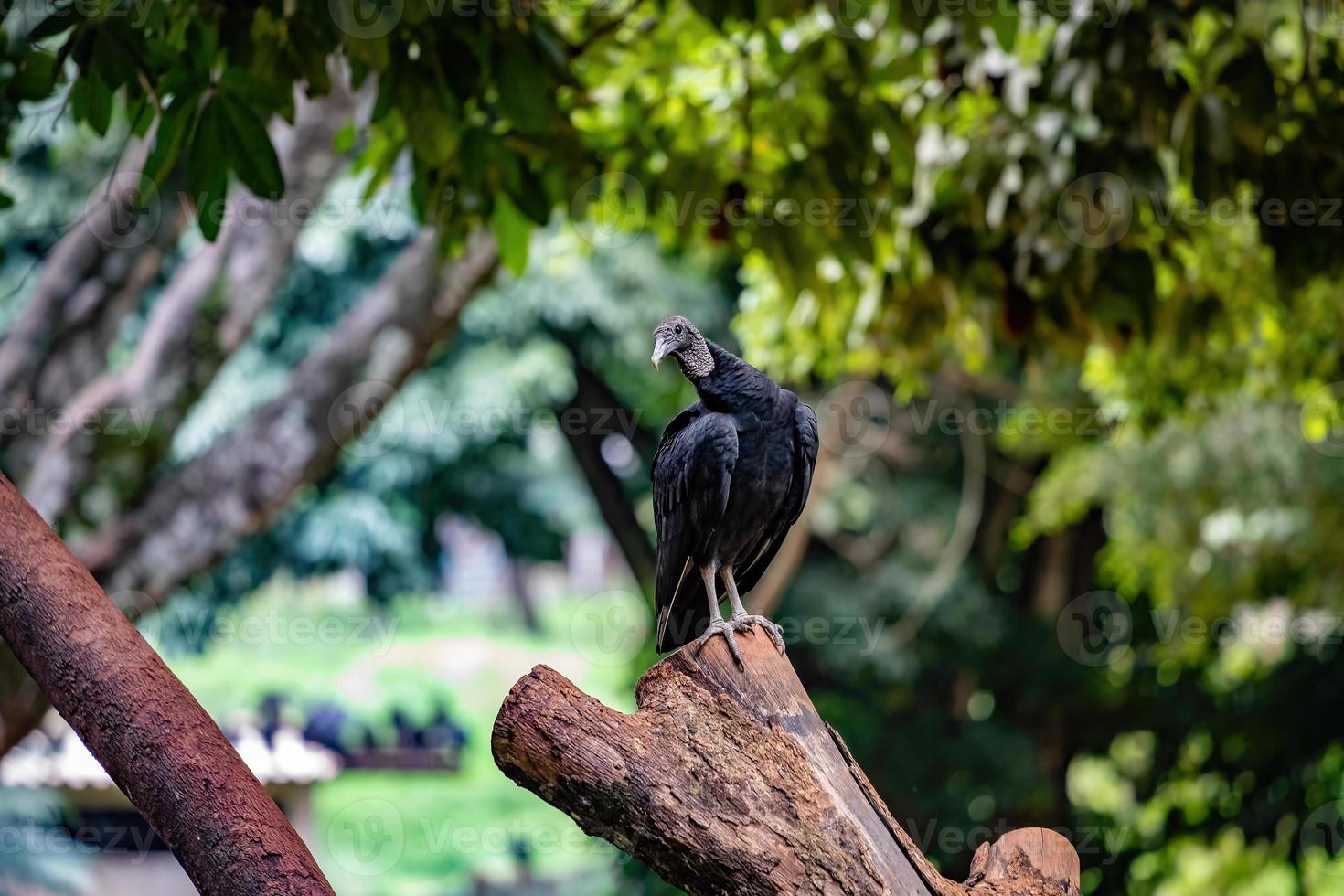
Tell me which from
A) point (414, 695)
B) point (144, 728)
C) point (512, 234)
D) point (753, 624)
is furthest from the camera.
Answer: point (414, 695)

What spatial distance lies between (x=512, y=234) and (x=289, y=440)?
7.38 feet

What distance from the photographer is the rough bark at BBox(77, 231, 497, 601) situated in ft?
16.6

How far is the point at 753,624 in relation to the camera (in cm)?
234

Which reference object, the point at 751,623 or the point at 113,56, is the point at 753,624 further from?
the point at 113,56

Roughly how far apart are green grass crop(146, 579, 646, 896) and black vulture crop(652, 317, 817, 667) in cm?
512

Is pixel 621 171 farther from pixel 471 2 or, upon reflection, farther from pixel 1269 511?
pixel 1269 511

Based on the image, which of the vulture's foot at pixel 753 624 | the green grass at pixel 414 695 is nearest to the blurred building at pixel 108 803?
the green grass at pixel 414 695

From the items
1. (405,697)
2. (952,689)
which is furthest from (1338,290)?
(405,697)

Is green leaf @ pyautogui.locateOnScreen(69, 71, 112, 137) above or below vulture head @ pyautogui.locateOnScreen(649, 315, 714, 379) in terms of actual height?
above

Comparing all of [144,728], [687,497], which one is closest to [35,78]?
[144,728]

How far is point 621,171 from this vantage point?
373cm

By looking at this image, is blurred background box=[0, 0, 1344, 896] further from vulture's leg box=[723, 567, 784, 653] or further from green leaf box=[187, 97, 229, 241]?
vulture's leg box=[723, 567, 784, 653]

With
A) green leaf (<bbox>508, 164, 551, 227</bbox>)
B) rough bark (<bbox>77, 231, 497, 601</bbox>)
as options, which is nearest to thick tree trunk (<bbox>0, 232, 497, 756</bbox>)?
rough bark (<bbox>77, 231, 497, 601</bbox>)

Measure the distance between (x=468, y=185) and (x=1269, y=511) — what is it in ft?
17.3
